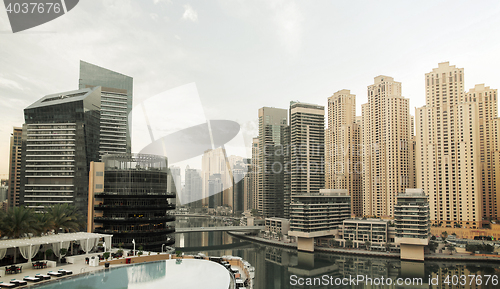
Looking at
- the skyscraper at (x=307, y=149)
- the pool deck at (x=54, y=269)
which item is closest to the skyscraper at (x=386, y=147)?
the skyscraper at (x=307, y=149)

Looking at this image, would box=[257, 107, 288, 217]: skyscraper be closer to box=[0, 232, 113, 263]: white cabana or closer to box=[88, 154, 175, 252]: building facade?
box=[88, 154, 175, 252]: building facade

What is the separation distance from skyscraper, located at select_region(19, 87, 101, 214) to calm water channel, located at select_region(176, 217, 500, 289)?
683 inches

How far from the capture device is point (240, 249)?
153ft

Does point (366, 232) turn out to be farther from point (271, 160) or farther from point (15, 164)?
point (15, 164)

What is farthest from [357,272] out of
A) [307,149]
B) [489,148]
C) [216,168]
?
[216,168]

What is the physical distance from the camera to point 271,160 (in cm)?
7212

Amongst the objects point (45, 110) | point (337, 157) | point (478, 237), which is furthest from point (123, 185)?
point (337, 157)

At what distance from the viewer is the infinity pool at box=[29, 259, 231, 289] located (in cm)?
1212

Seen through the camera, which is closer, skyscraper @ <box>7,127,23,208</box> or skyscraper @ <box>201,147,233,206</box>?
skyscraper @ <box>7,127,23,208</box>

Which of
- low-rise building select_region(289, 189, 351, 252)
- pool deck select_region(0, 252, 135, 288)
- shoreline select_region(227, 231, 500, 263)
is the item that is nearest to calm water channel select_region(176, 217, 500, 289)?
shoreline select_region(227, 231, 500, 263)

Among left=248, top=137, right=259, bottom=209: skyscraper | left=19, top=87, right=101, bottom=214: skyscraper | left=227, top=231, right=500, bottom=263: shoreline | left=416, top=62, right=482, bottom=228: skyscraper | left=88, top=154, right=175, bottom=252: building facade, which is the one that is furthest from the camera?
left=248, top=137, right=259, bottom=209: skyscraper

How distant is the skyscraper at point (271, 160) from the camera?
229ft

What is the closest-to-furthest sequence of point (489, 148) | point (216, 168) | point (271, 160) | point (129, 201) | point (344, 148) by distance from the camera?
point (129, 201), point (489, 148), point (271, 160), point (344, 148), point (216, 168)

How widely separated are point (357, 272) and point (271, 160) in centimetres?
4045
